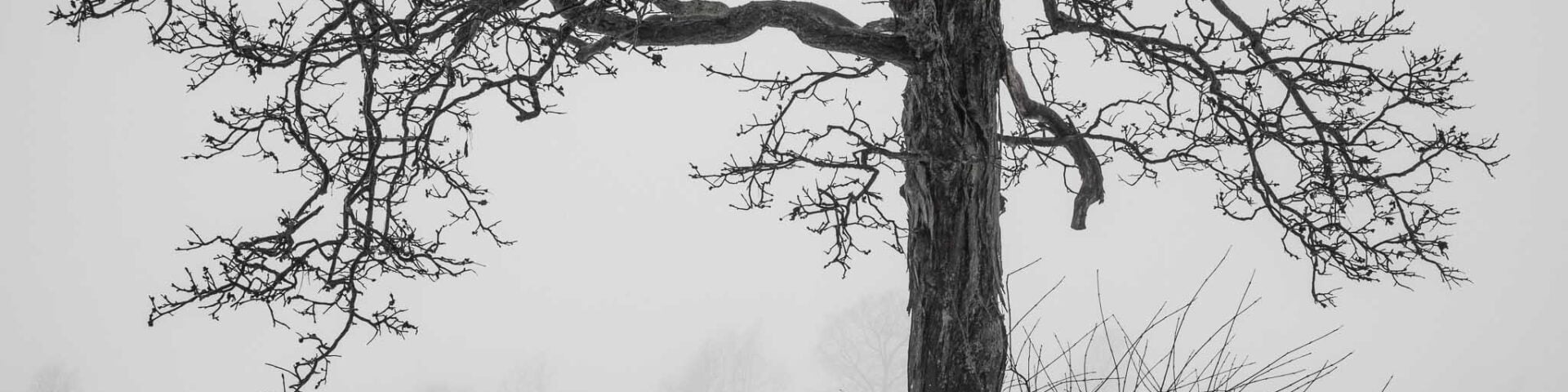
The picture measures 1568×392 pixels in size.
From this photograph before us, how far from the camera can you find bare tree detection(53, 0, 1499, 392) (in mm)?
3764

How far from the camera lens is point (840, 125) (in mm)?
4672

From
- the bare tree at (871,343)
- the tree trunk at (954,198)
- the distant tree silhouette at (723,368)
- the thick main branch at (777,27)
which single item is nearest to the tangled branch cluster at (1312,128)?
the tree trunk at (954,198)

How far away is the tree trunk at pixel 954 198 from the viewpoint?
14.6 ft

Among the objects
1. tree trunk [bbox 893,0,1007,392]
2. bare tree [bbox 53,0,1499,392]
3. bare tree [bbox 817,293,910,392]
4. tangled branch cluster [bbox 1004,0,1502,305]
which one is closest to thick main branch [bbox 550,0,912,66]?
bare tree [bbox 53,0,1499,392]

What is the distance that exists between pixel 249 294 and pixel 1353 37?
17.9ft

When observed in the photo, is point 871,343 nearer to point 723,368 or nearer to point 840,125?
point 723,368

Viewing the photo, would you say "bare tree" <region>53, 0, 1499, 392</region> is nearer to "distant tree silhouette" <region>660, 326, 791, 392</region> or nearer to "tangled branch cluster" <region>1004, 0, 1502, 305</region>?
"tangled branch cluster" <region>1004, 0, 1502, 305</region>

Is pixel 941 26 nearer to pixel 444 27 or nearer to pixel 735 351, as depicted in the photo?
pixel 444 27

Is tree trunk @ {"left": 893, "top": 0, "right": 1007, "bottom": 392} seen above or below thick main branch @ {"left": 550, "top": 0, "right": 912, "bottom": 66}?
below

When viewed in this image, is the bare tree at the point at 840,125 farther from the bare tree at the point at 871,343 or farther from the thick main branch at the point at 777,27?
the bare tree at the point at 871,343

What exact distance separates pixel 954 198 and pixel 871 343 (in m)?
32.0

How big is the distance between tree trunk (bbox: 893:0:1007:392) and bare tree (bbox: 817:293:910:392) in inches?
1104

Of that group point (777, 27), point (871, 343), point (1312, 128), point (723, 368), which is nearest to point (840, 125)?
point (777, 27)

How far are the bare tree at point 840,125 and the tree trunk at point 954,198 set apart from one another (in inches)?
0.4
